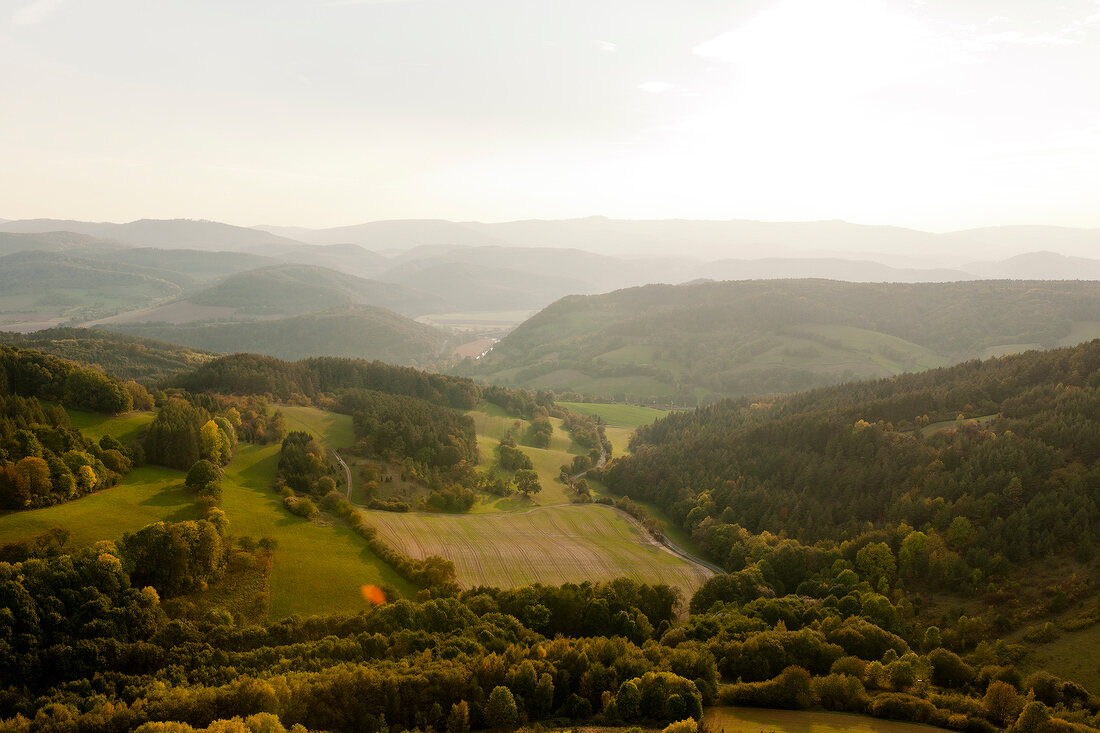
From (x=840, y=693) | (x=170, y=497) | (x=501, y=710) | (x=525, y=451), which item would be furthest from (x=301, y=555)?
(x=525, y=451)

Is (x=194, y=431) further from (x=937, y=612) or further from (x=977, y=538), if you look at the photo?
(x=977, y=538)

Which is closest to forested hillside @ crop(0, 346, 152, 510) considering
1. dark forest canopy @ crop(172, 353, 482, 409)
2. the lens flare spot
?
dark forest canopy @ crop(172, 353, 482, 409)

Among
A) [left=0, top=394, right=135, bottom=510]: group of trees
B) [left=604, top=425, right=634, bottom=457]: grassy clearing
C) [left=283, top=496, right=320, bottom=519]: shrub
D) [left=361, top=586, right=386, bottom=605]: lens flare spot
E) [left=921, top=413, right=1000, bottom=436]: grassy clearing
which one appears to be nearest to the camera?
[left=0, top=394, right=135, bottom=510]: group of trees

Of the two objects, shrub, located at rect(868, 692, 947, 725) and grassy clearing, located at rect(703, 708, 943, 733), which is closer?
grassy clearing, located at rect(703, 708, 943, 733)

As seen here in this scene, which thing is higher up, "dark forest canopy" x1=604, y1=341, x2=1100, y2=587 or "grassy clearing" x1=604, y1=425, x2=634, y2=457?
"dark forest canopy" x1=604, y1=341, x2=1100, y2=587

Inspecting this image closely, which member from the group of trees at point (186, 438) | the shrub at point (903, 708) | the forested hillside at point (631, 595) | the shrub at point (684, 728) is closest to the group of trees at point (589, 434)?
the forested hillside at point (631, 595)

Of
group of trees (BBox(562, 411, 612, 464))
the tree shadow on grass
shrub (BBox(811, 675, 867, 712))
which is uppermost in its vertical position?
the tree shadow on grass

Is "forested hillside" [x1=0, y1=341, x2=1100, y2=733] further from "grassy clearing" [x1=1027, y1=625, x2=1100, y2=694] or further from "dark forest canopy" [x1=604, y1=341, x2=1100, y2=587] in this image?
"grassy clearing" [x1=1027, y1=625, x2=1100, y2=694]

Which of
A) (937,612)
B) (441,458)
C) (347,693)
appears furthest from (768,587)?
(441,458)

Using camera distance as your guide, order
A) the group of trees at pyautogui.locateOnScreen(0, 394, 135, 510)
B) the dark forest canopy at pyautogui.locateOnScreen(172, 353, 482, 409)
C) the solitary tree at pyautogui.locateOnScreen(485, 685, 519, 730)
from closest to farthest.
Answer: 1. the solitary tree at pyautogui.locateOnScreen(485, 685, 519, 730)
2. the group of trees at pyautogui.locateOnScreen(0, 394, 135, 510)
3. the dark forest canopy at pyautogui.locateOnScreen(172, 353, 482, 409)
